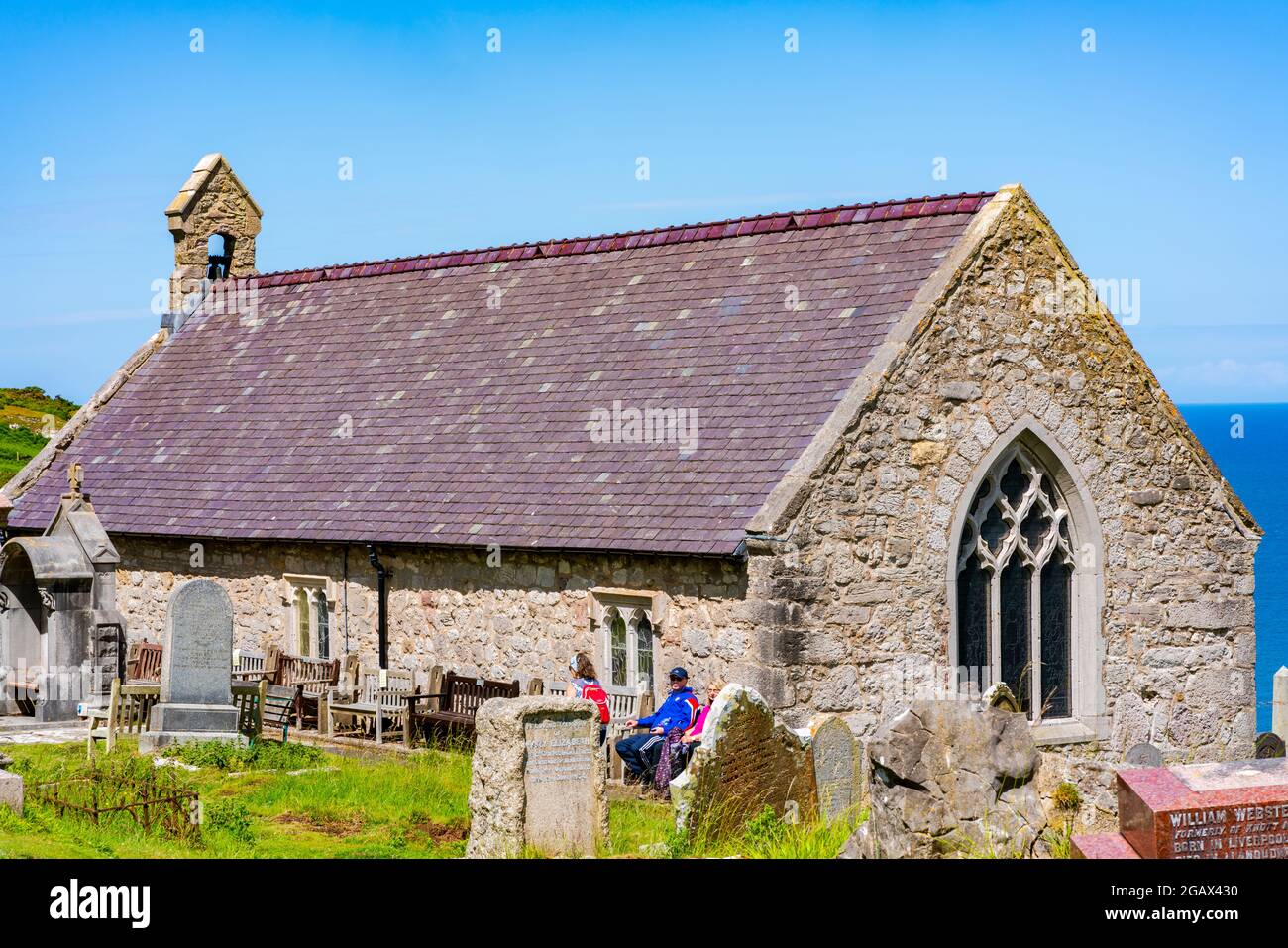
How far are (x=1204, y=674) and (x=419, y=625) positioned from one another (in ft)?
32.5

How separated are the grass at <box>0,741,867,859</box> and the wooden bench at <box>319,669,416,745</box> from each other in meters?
1.22

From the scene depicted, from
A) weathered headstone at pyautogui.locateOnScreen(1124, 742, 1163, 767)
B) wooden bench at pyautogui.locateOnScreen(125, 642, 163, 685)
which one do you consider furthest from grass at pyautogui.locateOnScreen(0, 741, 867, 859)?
weathered headstone at pyautogui.locateOnScreen(1124, 742, 1163, 767)

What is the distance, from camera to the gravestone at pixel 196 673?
61.7ft

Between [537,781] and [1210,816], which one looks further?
[537,781]

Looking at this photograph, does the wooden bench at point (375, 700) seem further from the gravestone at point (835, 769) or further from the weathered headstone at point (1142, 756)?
the weathered headstone at point (1142, 756)

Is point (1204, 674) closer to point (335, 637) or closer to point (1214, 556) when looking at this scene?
point (1214, 556)

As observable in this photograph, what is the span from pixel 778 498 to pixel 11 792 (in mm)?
8016

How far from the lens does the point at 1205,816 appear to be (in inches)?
388

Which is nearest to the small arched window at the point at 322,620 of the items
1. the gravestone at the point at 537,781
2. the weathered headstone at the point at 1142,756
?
the gravestone at the point at 537,781

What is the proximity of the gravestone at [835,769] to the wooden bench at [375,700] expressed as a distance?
22.2 ft

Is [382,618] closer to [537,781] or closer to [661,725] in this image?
[661,725]

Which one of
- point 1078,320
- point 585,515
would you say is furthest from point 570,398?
point 1078,320

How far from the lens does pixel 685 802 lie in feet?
42.7

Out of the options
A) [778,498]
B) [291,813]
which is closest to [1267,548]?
[778,498]
